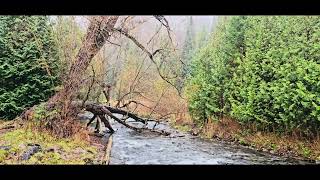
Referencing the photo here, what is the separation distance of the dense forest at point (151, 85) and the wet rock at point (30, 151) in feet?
0.05

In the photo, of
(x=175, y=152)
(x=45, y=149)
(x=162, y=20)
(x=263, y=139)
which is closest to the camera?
(x=45, y=149)

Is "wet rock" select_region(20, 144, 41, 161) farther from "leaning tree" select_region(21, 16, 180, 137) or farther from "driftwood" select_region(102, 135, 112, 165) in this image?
"driftwood" select_region(102, 135, 112, 165)

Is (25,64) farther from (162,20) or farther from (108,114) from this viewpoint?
(162,20)

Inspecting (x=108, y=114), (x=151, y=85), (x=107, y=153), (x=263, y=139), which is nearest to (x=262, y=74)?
(x=263, y=139)

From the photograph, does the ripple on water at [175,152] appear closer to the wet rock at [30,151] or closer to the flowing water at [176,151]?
the flowing water at [176,151]

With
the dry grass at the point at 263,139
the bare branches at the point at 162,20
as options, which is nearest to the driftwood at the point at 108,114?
the dry grass at the point at 263,139

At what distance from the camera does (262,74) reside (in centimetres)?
799

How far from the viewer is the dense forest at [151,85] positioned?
6.95 meters

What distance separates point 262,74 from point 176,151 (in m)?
2.24

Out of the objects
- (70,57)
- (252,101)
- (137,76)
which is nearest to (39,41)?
(70,57)

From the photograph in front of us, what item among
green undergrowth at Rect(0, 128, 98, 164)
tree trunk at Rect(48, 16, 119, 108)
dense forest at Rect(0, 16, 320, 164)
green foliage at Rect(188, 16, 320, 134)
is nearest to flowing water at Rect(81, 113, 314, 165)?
dense forest at Rect(0, 16, 320, 164)
